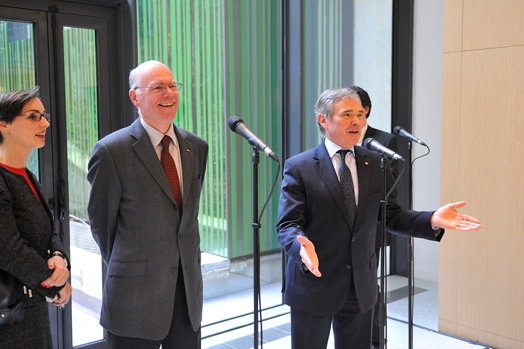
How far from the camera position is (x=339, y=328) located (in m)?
2.26

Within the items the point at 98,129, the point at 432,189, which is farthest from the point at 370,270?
the point at 432,189

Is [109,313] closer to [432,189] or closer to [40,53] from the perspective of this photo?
[40,53]

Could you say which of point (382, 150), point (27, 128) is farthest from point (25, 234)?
point (382, 150)

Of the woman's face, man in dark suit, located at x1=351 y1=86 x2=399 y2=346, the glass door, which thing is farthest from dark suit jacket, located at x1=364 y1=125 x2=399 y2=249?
the woman's face

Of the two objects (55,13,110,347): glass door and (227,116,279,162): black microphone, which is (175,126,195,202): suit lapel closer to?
(227,116,279,162): black microphone

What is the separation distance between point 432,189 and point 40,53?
3807 millimetres

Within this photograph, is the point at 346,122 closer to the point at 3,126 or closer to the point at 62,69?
the point at 3,126

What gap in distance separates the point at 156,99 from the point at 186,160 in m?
0.28

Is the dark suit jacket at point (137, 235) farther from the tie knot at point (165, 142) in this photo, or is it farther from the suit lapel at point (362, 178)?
the suit lapel at point (362, 178)

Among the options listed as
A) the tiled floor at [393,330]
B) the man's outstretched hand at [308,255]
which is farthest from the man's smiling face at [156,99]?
the tiled floor at [393,330]

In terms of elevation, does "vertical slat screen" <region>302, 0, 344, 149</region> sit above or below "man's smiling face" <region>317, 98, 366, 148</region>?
above

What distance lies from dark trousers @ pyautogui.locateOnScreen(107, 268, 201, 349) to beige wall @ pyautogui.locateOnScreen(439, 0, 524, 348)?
7.66ft

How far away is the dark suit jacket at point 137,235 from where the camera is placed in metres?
1.97

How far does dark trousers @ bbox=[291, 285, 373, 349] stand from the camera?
2.21 metres
